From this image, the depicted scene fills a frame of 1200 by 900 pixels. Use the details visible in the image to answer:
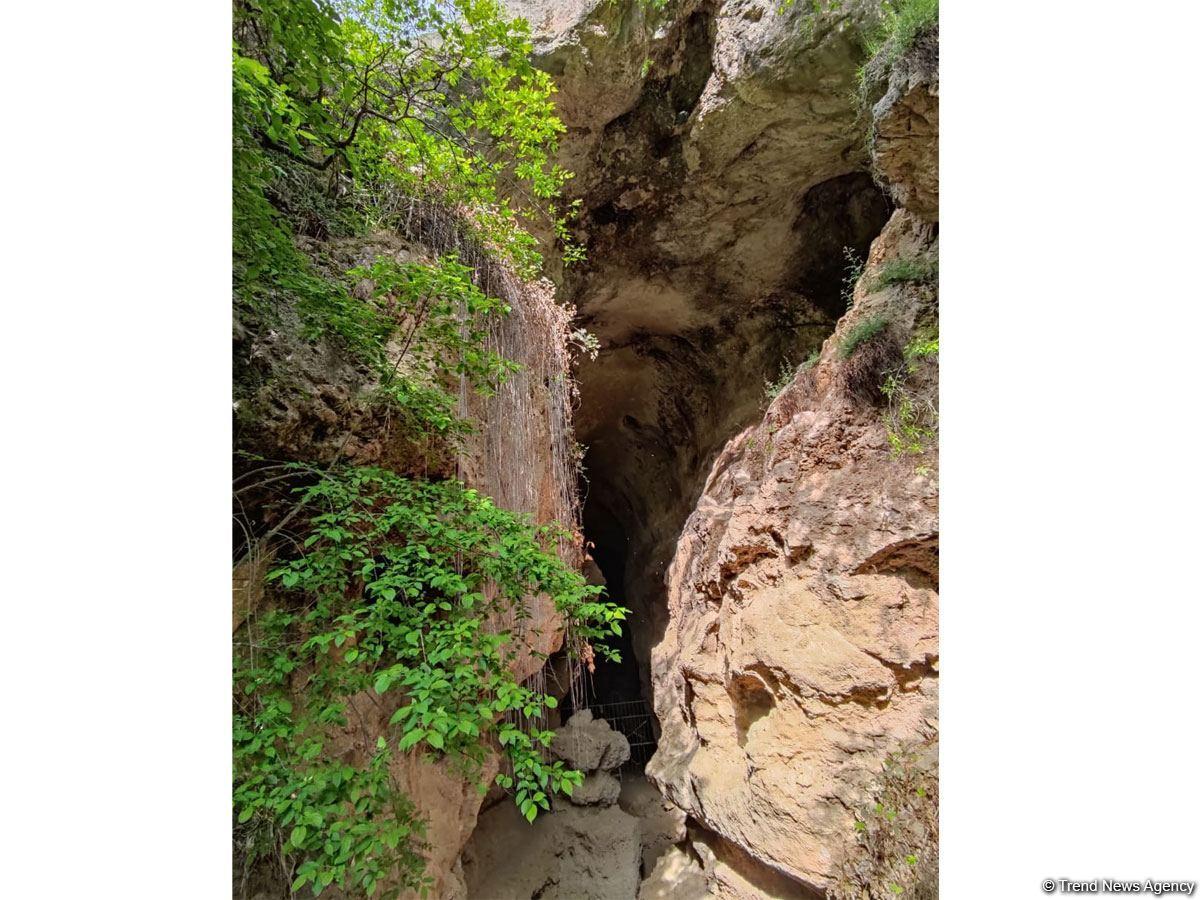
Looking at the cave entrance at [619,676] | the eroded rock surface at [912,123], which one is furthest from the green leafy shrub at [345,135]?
the cave entrance at [619,676]

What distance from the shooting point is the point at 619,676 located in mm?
9242

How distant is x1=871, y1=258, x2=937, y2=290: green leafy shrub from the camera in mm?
3676

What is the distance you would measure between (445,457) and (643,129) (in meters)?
4.53

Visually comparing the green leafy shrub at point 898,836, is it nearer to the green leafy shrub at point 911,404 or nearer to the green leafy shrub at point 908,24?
the green leafy shrub at point 911,404

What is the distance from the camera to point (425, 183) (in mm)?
3412

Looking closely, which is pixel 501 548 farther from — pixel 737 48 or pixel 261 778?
pixel 737 48

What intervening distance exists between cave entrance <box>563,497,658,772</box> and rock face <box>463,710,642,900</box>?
1.03 metres

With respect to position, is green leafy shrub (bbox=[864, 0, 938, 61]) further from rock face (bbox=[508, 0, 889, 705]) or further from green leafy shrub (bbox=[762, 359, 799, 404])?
green leafy shrub (bbox=[762, 359, 799, 404])

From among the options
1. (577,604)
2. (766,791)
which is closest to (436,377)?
(577,604)

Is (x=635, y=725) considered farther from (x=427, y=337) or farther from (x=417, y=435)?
(x=427, y=337)

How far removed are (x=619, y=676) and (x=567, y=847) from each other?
4.02 m

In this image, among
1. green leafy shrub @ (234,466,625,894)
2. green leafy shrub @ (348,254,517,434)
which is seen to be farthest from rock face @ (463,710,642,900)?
green leafy shrub @ (348,254,517,434)

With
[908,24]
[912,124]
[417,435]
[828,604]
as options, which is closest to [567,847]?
[828,604]

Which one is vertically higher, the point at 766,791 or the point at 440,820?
the point at 766,791
